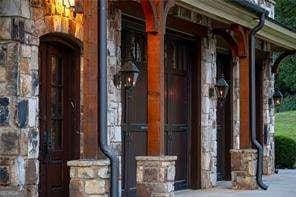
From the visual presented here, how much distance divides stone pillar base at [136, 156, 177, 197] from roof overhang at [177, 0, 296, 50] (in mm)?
2485

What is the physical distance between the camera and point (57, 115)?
9.63 metres

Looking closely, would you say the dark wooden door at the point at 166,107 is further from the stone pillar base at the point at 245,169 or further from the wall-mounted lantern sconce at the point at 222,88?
the stone pillar base at the point at 245,169

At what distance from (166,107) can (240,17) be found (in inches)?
87.1

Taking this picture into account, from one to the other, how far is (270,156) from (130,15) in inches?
307

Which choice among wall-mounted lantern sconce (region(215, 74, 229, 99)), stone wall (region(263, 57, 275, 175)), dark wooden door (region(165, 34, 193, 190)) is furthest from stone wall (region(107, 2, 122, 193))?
stone wall (region(263, 57, 275, 175))

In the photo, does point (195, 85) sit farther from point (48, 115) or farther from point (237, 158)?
point (48, 115)

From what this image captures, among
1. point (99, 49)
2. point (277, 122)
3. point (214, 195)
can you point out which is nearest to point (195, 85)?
point (214, 195)

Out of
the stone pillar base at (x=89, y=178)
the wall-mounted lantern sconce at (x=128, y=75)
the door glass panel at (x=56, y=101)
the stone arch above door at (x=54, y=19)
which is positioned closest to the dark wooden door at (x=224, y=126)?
the wall-mounted lantern sconce at (x=128, y=75)

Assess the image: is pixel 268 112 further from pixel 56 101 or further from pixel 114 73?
pixel 56 101

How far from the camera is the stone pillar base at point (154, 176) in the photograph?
9.42 metres

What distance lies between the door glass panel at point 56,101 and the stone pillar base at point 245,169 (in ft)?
15.1

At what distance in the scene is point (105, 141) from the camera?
7973 millimetres

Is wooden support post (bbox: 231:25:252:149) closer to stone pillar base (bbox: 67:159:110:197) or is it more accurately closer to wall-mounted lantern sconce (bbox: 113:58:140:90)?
wall-mounted lantern sconce (bbox: 113:58:140:90)

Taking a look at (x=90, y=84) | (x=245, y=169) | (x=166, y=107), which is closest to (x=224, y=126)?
(x=245, y=169)
